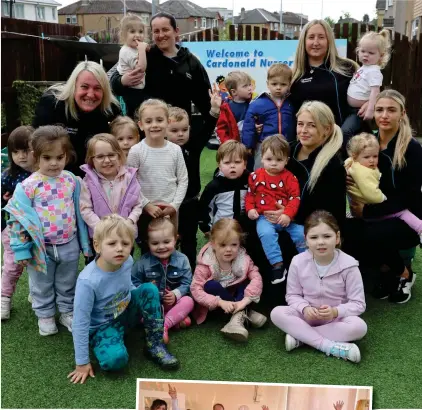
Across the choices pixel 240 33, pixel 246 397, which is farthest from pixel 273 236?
pixel 240 33

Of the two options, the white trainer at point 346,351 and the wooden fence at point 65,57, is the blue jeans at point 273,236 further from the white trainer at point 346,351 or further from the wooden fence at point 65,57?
the wooden fence at point 65,57

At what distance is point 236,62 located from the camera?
9.81 metres

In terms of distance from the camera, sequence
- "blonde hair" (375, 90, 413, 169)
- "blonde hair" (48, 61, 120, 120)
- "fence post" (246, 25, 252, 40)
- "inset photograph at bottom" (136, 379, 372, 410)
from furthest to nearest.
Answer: "fence post" (246, 25, 252, 40), "blonde hair" (375, 90, 413, 169), "blonde hair" (48, 61, 120, 120), "inset photograph at bottom" (136, 379, 372, 410)

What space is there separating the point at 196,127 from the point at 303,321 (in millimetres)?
Answer: 2034

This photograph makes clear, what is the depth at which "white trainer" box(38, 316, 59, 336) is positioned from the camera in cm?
327

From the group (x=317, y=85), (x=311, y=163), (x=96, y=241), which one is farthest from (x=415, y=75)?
(x=96, y=241)

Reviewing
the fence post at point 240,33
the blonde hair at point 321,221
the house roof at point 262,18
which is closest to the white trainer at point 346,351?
the blonde hair at point 321,221

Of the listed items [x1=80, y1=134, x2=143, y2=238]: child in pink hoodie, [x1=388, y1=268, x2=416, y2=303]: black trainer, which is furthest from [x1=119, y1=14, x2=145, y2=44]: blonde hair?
[x1=388, y1=268, x2=416, y2=303]: black trainer

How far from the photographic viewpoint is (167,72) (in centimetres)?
424

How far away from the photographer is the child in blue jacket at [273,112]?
13.2 ft

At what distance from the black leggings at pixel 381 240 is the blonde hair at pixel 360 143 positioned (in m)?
0.51

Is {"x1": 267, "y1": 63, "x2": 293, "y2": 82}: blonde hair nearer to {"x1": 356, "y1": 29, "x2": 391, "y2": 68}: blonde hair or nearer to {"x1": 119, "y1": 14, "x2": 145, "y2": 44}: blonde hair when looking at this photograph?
{"x1": 356, "y1": 29, "x2": 391, "y2": 68}: blonde hair

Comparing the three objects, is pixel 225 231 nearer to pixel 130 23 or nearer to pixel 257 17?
pixel 130 23

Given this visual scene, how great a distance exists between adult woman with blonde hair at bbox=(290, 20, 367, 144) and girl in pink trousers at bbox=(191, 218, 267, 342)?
4.33 feet
